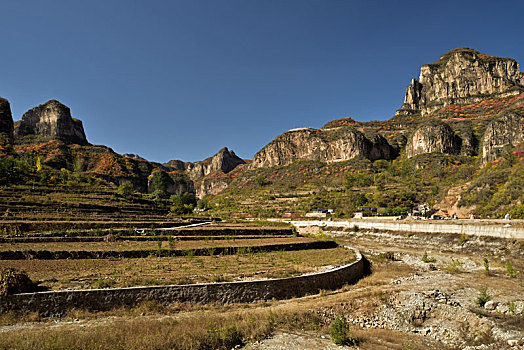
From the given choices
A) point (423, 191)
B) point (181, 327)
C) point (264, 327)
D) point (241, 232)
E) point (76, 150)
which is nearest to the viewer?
point (181, 327)

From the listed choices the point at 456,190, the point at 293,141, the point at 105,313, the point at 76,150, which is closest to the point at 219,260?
the point at 105,313

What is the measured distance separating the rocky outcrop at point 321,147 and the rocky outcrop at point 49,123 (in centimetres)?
11016

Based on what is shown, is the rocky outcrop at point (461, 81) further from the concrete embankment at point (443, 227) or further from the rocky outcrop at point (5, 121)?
the rocky outcrop at point (5, 121)

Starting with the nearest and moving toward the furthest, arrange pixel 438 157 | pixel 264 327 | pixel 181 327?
pixel 181 327 < pixel 264 327 < pixel 438 157

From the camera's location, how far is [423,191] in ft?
258

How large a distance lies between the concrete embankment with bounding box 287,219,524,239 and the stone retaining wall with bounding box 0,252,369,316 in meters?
21.7

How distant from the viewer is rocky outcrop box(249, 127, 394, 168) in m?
141

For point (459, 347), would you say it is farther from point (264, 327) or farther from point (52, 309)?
point (52, 309)

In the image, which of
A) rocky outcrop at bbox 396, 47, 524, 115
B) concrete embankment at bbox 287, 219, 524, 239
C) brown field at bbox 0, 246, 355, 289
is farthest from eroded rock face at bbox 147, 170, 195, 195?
rocky outcrop at bbox 396, 47, 524, 115

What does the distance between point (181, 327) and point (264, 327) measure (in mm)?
3375

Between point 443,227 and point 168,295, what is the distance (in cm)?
3547

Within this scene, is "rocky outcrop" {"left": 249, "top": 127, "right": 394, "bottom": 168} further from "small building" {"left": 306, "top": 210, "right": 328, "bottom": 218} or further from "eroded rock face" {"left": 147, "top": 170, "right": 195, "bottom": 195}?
"small building" {"left": 306, "top": 210, "right": 328, "bottom": 218}

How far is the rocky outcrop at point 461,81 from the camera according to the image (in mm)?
152500

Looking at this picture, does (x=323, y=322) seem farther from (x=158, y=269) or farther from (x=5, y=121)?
(x=5, y=121)
